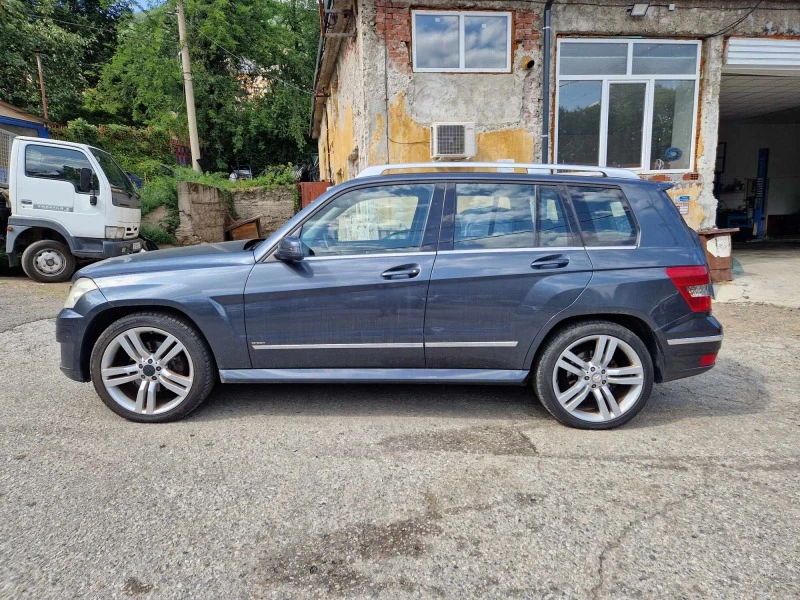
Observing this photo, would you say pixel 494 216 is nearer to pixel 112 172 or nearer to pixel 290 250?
pixel 290 250

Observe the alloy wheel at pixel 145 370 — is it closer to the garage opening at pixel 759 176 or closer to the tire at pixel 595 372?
the tire at pixel 595 372

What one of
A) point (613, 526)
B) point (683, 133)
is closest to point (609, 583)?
point (613, 526)

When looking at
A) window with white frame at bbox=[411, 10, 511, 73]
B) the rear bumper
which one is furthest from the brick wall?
the rear bumper

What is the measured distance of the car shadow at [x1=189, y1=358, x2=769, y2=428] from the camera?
3.68 metres

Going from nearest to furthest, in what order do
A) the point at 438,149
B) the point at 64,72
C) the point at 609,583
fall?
the point at 609,583 → the point at 438,149 → the point at 64,72

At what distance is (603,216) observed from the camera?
3498mm

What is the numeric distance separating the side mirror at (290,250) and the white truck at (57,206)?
701 centimetres

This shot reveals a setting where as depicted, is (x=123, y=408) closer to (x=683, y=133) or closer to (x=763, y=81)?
(x=683, y=133)

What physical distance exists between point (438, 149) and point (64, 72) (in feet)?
71.3

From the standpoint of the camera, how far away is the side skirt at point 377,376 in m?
3.43

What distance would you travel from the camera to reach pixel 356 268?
3.36 metres

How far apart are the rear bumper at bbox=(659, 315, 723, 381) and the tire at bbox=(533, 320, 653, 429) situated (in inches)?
5.3

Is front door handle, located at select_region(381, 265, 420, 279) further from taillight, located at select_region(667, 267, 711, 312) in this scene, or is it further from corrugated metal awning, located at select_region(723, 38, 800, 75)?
corrugated metal awning, located at select_region(723, 38, 800, 75)

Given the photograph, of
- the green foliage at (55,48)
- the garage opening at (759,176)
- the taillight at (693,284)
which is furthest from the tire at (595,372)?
the green foliage at (55,48)
